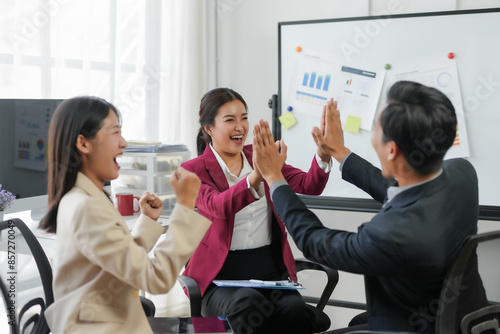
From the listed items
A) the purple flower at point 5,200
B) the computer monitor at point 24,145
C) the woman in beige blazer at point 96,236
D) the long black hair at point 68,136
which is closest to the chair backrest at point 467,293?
the woman in beige blazer at point 96,236

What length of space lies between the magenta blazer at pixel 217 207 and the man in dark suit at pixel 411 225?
500mm

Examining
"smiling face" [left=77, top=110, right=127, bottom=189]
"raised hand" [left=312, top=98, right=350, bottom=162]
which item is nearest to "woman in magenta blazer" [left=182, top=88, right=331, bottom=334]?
"raised hand" [left=312, top=98, right=350, bottom=162]

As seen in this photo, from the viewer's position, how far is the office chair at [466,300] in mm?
1210

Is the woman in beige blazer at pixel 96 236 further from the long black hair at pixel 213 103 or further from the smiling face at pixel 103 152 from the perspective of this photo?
the long black hair at pixel 213 103

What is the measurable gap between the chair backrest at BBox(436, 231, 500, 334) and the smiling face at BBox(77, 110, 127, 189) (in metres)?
0.83

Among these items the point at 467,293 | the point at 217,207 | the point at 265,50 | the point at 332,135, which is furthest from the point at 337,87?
the point at 467,293

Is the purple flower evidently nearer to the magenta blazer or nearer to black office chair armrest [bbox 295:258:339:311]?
the magenta blazer

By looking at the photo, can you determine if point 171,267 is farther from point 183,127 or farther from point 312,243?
point 183,127

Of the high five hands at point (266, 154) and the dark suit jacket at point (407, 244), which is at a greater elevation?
the high five hands at point (266, 154)

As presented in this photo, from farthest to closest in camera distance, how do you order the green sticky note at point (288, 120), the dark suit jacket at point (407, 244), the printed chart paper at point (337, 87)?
1. the green sticky note at point (288, 120)
2. the printed chart paper at point (337, 87)
3. the dark suit jacket at point (407, 244)

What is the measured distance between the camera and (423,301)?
1.38 m

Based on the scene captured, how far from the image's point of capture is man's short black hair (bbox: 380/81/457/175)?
132 centimetres

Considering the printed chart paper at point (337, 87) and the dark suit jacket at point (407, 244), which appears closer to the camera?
the dark suit jacket at point (407, 244)

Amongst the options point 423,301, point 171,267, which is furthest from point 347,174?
point 171,267
